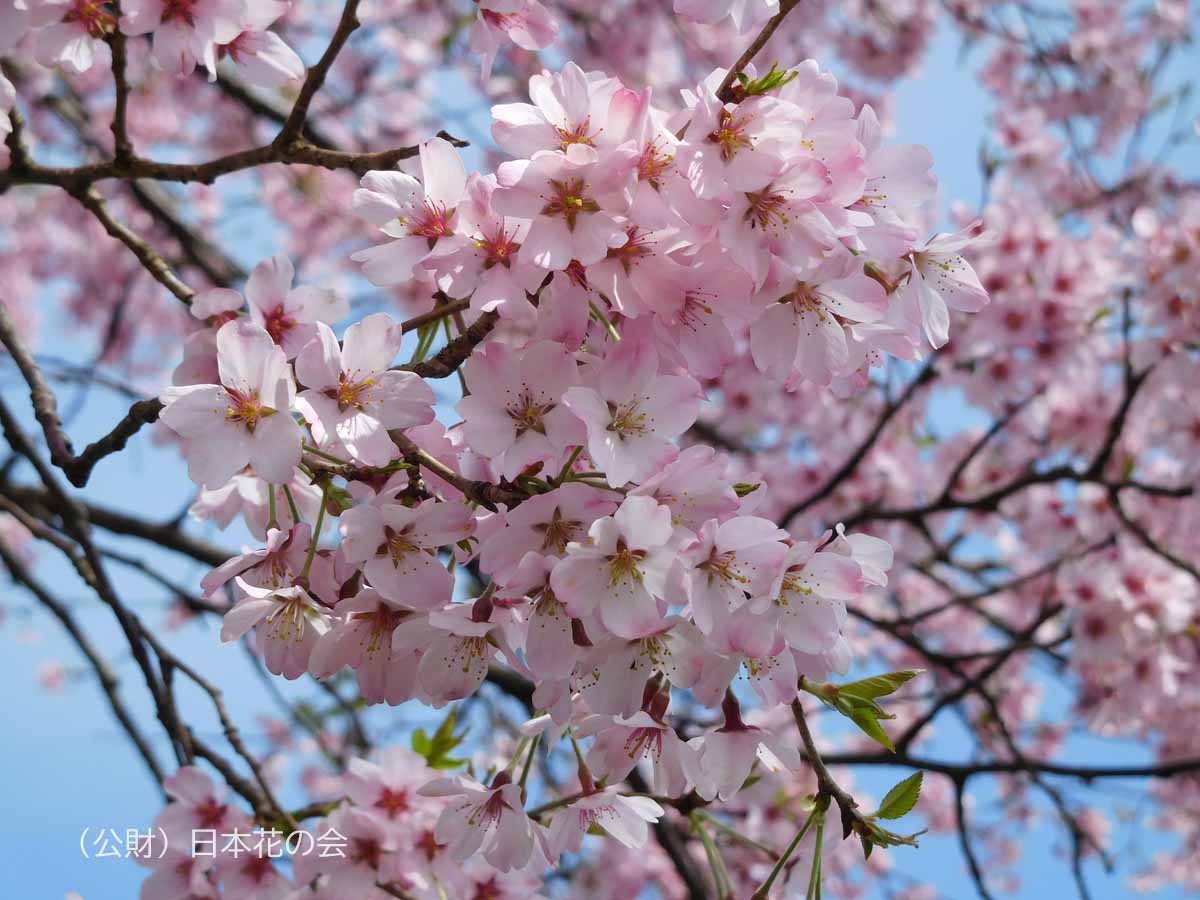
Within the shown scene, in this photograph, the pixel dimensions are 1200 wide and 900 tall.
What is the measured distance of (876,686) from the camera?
1.27m

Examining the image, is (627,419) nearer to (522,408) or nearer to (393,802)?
(522,408)

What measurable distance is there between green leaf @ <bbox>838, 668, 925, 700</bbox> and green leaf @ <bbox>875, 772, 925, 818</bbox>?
113 mm

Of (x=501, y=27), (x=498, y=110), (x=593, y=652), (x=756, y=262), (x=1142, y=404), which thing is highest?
(x=1142, y=404)

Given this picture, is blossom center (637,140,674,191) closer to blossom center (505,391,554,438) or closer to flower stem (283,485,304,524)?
blossom center (505,391,554,438)

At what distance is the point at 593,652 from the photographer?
113 centimetres

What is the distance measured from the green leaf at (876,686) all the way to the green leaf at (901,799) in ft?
0.37

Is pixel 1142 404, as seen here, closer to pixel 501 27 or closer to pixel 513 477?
pixel 501 27

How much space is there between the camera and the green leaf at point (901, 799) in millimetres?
1269

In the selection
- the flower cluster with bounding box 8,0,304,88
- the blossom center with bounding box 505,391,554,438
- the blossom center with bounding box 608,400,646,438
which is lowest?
the blossom center with bounding box 608,400,646,438

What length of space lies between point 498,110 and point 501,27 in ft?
1.78

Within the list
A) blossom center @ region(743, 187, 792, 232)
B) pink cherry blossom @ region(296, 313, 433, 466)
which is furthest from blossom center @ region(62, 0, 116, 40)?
blossom center @ region(743, 187, 792, 232)

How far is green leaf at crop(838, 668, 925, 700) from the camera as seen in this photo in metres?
1.26

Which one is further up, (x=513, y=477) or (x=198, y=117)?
(x=198, y=117)

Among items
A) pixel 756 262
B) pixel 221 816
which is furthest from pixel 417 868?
pixel 756 262
